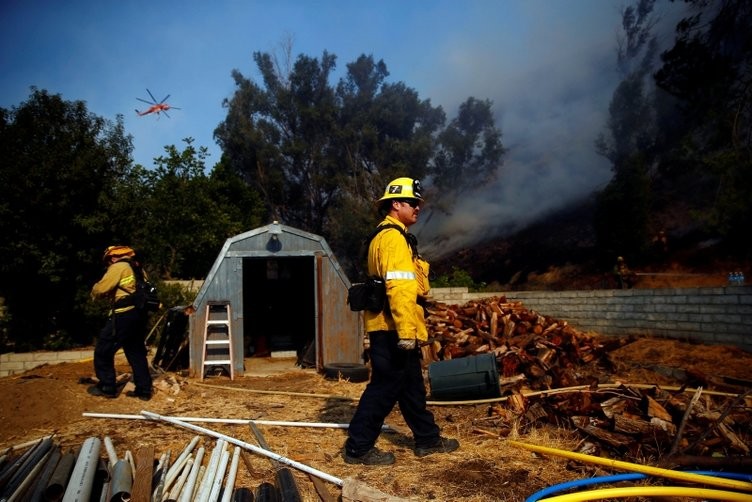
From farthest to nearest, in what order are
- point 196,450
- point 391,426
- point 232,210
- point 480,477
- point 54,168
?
1. point 232,210
2. point 54,168
3. point 391,426
4. point 196,450
5. point 480,477

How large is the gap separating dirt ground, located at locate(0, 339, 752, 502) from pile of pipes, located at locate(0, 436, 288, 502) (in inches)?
10.1

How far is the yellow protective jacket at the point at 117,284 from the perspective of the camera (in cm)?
642

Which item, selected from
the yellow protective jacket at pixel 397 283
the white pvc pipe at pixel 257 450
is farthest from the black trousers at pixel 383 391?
the white pvc pipe at pixel 257 450

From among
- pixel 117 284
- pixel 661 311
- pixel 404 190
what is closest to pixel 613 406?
pixel 404 190

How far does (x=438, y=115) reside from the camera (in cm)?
3139

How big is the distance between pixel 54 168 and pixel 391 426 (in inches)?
401

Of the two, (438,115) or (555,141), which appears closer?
(438,115)

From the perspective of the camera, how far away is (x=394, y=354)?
409 cm

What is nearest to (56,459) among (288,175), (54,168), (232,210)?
(54,168)

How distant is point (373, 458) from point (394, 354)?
0.80m

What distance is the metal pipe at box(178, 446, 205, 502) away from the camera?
3.27 meters

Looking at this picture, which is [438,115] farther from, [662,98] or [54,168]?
[54,168]

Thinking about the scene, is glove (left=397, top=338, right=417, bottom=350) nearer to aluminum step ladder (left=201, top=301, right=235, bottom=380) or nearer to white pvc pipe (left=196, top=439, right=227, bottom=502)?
white pvc pipe (left=196, top=439, right=227, bottom=502)

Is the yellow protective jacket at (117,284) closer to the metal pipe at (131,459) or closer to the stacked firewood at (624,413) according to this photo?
the metal pipe at (131,459)
